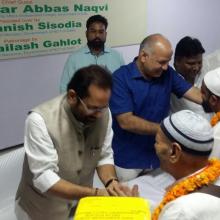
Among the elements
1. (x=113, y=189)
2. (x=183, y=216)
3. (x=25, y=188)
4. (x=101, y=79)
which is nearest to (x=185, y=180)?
(x=183, y=216)

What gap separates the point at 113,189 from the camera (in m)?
1.42

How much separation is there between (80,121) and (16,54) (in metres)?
1.45

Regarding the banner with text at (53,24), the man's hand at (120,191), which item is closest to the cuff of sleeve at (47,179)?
the man's hand at (120,191)

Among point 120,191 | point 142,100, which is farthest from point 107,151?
point 142,100

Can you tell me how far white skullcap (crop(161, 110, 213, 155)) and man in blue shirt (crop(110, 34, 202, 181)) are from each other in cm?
81

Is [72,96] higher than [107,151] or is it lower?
higher

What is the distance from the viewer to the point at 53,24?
2.93 m

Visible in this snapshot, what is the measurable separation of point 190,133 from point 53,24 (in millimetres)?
2128

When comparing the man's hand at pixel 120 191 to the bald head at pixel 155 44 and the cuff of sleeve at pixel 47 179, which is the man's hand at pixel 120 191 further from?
the bald head at pixel 155 44

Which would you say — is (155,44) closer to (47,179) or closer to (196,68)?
(196,68)

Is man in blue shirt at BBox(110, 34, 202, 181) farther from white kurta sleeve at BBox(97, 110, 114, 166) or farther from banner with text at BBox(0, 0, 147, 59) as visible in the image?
banner with text at BBox(0, 0, 147, 59)

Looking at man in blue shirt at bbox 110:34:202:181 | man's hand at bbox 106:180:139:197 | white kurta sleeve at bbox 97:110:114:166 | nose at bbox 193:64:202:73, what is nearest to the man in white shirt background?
nose at bbox 193:64:202:73

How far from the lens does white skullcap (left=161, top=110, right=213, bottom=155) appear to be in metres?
1.11

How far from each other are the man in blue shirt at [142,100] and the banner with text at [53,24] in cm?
105
